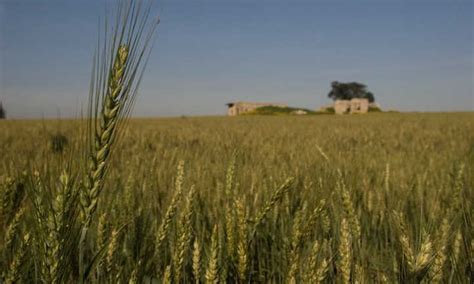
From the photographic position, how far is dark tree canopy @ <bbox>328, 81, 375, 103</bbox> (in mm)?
75688

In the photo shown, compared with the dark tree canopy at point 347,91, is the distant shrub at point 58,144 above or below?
below

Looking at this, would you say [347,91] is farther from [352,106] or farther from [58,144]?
[58,144]

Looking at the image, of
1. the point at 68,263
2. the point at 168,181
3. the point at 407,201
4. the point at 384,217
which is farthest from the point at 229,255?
the point at 168,181

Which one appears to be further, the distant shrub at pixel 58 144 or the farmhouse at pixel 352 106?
the farmhouse at pixel 352 106

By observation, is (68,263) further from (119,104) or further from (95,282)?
(119,104)

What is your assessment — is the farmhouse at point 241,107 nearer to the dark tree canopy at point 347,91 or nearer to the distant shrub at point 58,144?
the dark tree canopy at point 347,91

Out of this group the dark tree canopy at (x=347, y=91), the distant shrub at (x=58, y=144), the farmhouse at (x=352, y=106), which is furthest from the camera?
the dark tree canopy at (x=347, y=91)

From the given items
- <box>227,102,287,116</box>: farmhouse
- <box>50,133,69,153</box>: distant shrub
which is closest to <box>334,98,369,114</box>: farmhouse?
<box>227,102,287,116</box>: farmhouse

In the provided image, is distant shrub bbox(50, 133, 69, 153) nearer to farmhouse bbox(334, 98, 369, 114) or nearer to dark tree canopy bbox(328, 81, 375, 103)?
farmhouse bbox(334, 98, 369, 114)

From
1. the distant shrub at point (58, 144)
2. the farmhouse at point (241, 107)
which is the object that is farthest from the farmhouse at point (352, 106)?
the distant shrub at point (58, 144)

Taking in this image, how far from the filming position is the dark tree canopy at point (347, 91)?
75688mm

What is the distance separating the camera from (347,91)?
76688 mm

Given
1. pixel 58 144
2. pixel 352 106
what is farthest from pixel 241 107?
pixel 58 144

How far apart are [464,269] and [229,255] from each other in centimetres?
68
